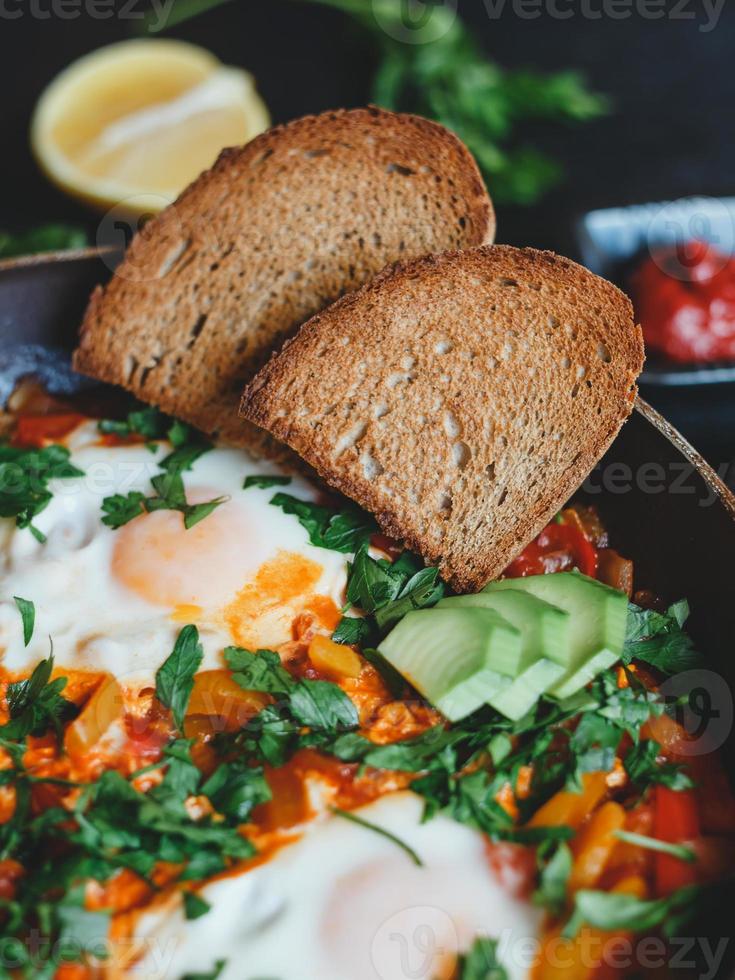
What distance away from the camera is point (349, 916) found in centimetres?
248

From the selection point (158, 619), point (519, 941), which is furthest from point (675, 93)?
point (519, 941)

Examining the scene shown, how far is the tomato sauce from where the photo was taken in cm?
505

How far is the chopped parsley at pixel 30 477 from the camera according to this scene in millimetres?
3371

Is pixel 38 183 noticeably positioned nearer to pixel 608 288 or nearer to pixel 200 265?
pixel 200 265

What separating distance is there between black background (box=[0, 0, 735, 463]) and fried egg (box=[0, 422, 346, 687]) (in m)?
2.86

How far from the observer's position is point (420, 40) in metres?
Result: 5.86

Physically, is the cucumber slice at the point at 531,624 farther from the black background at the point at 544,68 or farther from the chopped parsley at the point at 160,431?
the black background at the point at 544,68

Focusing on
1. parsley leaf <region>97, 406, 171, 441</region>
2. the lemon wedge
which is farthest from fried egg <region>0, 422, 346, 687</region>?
the lemon wedge
